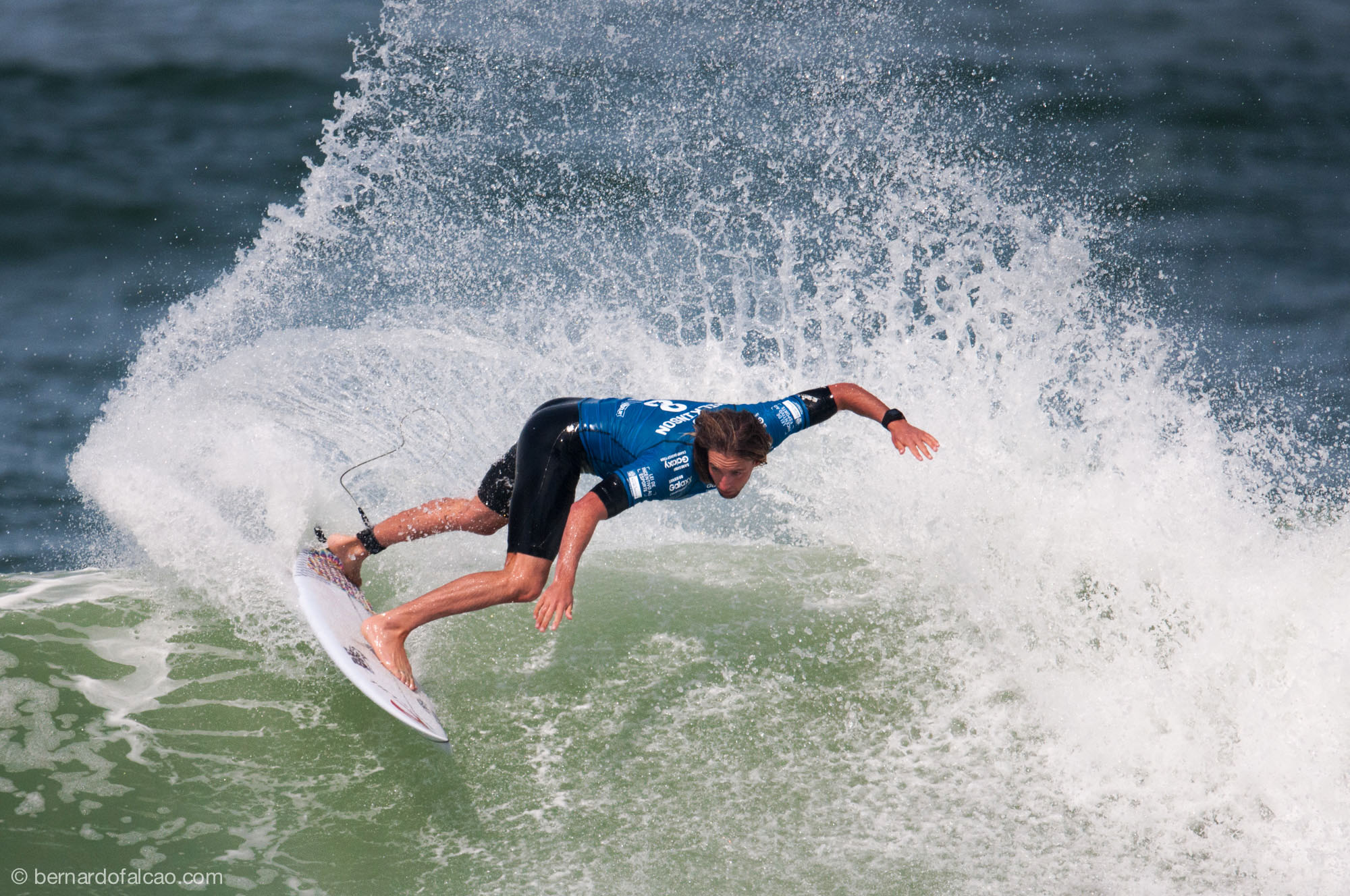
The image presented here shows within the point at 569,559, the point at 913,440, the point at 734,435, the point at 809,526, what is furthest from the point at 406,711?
Answer: the point at 809,526

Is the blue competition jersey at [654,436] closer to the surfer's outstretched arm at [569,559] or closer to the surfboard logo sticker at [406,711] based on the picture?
the surfer's outstretched arm at [569,559]

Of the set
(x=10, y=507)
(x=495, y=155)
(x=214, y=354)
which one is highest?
(x=495, y=155)

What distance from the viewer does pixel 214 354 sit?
22.9ft

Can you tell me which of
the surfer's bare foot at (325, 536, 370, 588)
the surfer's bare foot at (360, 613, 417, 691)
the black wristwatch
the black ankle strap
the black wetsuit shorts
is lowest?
the surfer's bare foot at (360, 613, 417, 691)

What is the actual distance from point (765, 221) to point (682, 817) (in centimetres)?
804

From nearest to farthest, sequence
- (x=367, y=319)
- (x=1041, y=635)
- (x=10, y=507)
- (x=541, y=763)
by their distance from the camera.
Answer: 1. (x=541, y=763)
2. (x=1041, y=635)
3. (x=367, y=319)
4. (x=10, y=507)

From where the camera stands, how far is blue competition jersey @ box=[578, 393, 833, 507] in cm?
425

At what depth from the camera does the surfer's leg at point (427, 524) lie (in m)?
5.12

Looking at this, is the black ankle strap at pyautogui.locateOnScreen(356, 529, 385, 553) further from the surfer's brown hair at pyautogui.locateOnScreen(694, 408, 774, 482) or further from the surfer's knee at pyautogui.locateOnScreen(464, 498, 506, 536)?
the surfer's brown hair at pyautogui.locateOnScreen(694, 408, 774, 482)

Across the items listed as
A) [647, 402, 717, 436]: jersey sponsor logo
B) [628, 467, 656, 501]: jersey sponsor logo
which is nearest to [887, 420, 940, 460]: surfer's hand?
[647, 402, 717, 436]: jersey sponsor logo

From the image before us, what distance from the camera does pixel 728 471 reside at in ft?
13.5

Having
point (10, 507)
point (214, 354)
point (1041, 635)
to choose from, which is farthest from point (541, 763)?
point (10, 507)

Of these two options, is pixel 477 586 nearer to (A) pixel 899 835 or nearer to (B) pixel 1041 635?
(A) pixel 899 835

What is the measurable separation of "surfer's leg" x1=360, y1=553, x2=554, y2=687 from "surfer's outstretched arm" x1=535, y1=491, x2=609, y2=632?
20.8 inches
